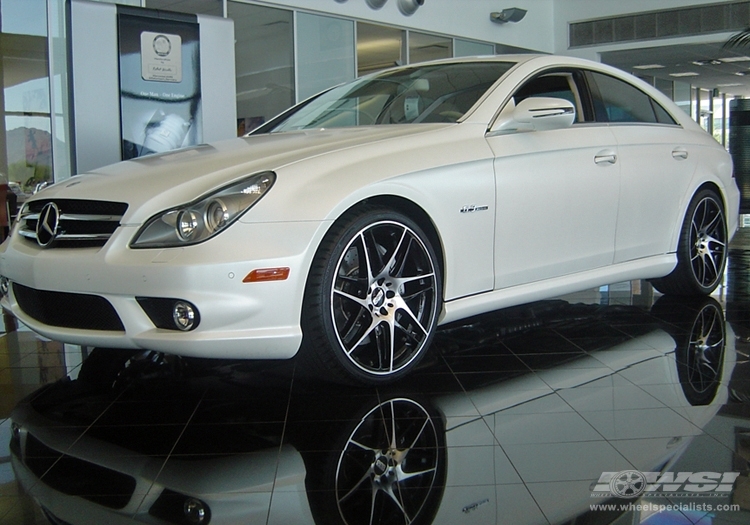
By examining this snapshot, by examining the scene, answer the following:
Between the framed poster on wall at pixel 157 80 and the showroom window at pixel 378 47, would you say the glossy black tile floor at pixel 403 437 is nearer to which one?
the framed poster on wall at pixel 157 80

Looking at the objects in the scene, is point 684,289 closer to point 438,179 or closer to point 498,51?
point 438,179

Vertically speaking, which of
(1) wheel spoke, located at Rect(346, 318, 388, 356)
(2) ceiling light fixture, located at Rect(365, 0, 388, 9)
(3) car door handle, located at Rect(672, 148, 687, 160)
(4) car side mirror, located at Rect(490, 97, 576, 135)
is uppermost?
(2) ceiling light fixture, located at Rect(365, 0, 388, 9)

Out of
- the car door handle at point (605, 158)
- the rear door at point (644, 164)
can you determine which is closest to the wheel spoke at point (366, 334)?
the car door handle at point (605, 158)

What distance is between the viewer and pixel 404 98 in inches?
152

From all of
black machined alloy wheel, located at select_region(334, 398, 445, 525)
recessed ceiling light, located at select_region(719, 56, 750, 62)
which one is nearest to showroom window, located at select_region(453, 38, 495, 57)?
recessed ceiling light, located at select_region(719, 56, 750, 62)

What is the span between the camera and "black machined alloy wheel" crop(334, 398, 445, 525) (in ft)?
6.72

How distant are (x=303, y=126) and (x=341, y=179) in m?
1.30

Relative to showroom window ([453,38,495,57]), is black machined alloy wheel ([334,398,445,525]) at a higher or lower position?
lower

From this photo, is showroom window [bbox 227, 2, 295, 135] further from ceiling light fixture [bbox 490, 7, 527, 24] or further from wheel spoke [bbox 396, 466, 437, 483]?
wheel spoke [bbox 396, 466, 437, 483]

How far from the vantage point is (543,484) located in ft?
7.16

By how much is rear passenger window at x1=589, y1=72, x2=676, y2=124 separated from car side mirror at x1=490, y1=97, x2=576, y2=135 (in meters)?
0.71

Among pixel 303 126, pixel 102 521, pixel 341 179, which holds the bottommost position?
pixel 102 521

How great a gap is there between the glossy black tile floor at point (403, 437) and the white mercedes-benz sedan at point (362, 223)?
270 millimetres

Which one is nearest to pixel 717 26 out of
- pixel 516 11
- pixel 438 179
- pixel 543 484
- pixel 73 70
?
pixel 516 11
